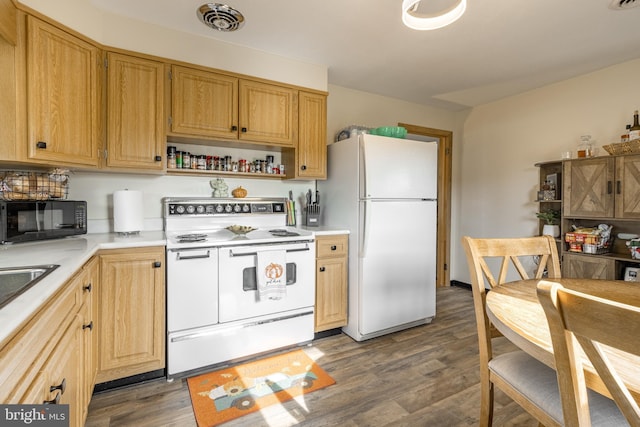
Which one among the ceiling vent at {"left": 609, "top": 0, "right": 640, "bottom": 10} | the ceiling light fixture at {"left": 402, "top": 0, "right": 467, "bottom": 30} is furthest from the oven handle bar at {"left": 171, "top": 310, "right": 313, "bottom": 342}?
the ceiling vent at {"left": 609, "top": 0, "right": 640, "bottom": 10}

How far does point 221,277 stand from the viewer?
2121 millimetres

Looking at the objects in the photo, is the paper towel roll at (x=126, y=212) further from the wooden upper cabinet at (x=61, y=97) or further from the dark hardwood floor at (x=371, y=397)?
the dark hardwood floor at (x=371, y=397)

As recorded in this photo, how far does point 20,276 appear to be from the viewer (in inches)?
45.8

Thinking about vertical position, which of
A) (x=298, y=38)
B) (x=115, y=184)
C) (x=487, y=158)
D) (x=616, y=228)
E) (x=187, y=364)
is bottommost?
(x=187, y=364)

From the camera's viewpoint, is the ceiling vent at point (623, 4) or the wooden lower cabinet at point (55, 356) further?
the ceiling vent at point (623, 4)

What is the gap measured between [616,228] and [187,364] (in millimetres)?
3715

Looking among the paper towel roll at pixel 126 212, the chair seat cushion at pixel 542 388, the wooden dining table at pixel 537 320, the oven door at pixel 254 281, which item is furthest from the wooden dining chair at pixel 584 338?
the paper towel roll at pixel 126 212

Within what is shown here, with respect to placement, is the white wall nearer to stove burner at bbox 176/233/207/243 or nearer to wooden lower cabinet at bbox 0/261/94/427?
stove burner at bbox 176/233/207/243

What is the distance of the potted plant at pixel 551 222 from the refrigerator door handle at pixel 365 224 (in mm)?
1817

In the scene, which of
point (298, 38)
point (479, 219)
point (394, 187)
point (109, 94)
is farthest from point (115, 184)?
point (479, 219)

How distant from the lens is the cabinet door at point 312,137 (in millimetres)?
2775

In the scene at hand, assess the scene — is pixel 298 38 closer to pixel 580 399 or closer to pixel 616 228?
pixel 580 399

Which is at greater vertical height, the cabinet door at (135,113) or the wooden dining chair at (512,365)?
the cabinet door at (135,113)

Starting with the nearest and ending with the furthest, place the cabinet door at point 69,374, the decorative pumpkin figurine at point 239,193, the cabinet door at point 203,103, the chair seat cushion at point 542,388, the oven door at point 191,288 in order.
Result: the chair seat cushion at point 542,388 < the cabinet door at point 69,374 < the oven door at point 191,288 < the cabinet door at point 203,103 < the decorative pumpkin figurine at point 239,193
